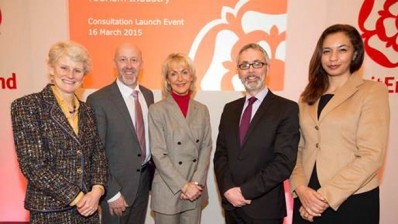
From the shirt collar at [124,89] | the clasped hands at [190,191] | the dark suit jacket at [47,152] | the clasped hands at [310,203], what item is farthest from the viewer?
the shirt collar at [124,89]

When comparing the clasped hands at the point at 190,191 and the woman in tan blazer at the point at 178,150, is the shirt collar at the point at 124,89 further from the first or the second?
the clasped hands at the point at 190,191

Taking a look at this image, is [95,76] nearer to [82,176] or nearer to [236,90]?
[236,90]

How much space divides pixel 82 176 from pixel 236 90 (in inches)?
82.2

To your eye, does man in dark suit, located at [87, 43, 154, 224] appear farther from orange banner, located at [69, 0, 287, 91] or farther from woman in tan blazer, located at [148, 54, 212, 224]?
orange banner, located at [69, 0, 287, 91]

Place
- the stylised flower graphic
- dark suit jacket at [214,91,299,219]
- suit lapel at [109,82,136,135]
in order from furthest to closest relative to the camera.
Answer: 1. the stylised flower graphic
2. suit lapel at [109,82,136,135]
3. dark suit jacket at [214,91,299,219]

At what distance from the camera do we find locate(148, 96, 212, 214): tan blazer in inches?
88.0

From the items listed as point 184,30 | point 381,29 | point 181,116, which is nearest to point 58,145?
point 181,116

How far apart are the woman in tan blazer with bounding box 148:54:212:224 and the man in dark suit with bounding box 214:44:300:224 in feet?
0.89

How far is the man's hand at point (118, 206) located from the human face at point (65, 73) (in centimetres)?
94

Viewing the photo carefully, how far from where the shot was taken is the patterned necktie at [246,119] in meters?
2.09

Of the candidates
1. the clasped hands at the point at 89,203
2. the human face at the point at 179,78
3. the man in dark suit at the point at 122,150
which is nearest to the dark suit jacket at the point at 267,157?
the human face at the point at 179,78

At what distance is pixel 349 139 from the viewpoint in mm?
1795

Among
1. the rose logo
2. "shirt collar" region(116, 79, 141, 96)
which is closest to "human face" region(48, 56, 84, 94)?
"shirt collar" region(116, 79, 141, 96)

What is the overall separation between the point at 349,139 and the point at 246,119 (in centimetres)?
66
